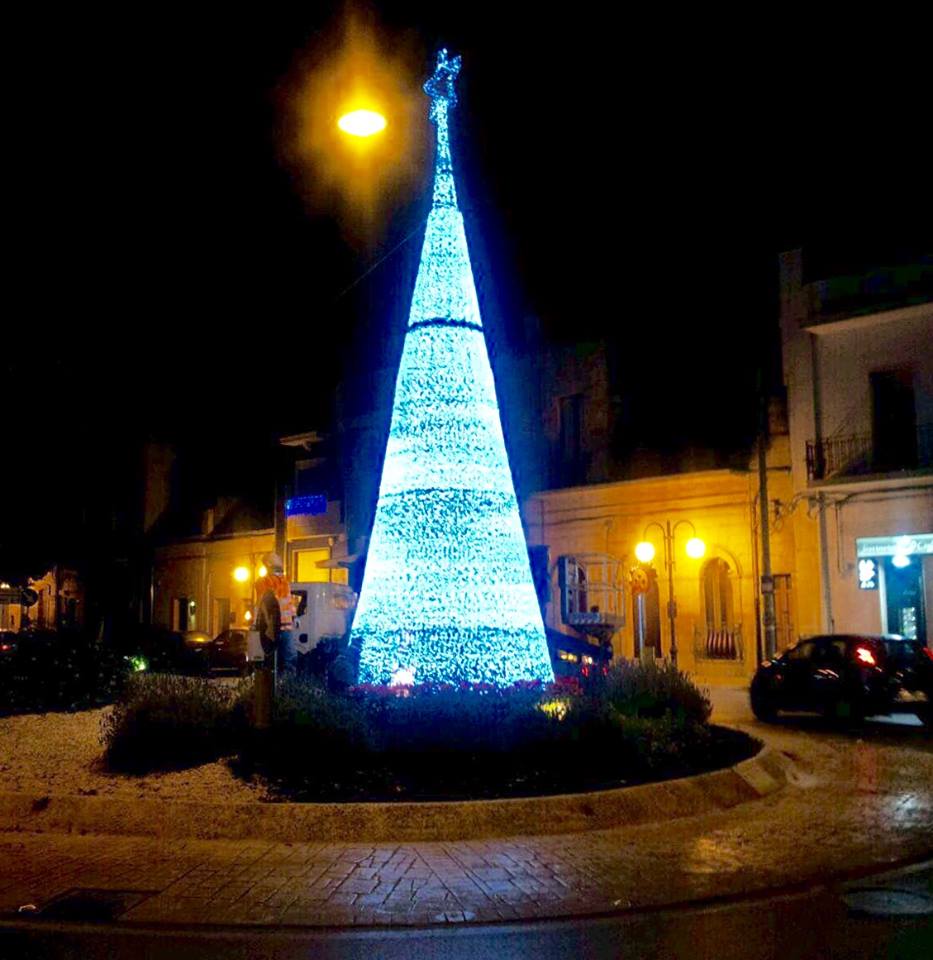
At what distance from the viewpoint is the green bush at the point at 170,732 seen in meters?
10.2

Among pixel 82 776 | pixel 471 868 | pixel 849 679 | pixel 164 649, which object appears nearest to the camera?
pixel 471 868

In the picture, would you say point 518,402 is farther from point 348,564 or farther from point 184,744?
point 184,744

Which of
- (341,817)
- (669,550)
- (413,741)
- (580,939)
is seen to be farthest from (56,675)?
(669,550)

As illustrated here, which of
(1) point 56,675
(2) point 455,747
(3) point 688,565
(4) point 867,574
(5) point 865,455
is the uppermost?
(5) point 865,455

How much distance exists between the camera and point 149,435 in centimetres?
4412

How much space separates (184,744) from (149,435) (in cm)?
3571

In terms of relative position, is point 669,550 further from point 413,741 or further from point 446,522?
point 413,741

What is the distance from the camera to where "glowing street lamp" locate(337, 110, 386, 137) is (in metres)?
8.98

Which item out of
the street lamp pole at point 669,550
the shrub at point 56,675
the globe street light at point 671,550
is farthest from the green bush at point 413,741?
the street lamp pole at point 669,550

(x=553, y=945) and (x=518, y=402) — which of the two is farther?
(x=518, y=402)

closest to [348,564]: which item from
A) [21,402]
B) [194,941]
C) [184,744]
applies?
[21,402]

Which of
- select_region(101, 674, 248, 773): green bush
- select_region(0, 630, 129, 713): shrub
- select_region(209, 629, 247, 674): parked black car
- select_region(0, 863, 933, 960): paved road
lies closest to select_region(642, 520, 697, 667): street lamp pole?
select_region(209, 629, 247, 674): parked black car

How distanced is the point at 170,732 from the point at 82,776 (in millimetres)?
870

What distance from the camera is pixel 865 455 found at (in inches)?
925
